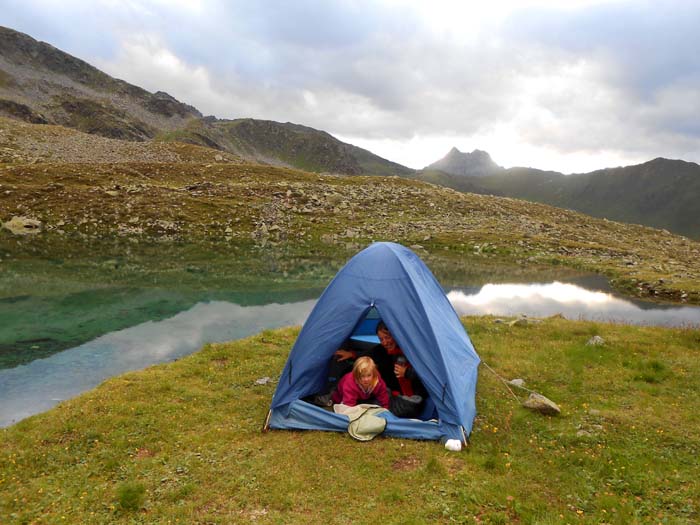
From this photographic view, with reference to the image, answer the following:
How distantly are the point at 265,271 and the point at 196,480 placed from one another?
28.7 meters

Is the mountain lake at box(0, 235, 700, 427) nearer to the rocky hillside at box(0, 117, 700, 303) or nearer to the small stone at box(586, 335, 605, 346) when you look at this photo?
the rocky hillside at box(0, 117, 700, 303)

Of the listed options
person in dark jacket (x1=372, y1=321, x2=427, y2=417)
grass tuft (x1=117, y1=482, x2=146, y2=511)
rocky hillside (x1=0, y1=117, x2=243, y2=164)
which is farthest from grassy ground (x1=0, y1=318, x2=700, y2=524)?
rocky hillside (x1=0, y1=117, x2=243, y2=164)

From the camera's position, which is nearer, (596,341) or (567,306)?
(596,341)

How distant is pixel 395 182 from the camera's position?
3583 inches

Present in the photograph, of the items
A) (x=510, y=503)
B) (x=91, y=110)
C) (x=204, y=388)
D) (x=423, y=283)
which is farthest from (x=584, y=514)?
(x=91, y=110)

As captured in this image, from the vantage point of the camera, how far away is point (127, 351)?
1831cm

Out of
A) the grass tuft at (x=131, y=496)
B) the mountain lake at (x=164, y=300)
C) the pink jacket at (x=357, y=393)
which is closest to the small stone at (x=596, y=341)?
the mountain lake at (x=164, y=300)

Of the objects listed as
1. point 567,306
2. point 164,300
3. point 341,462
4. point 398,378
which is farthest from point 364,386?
point 567,306

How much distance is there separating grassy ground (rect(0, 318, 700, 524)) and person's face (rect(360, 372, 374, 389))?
1315mm

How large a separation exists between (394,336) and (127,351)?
1259 cm

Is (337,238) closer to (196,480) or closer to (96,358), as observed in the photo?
(96,358)

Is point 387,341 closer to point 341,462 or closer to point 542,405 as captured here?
point 341,462

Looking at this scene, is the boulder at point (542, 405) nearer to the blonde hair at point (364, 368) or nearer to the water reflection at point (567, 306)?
the blonde hair at point (364, 368)

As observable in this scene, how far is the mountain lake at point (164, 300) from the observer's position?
1703cm
